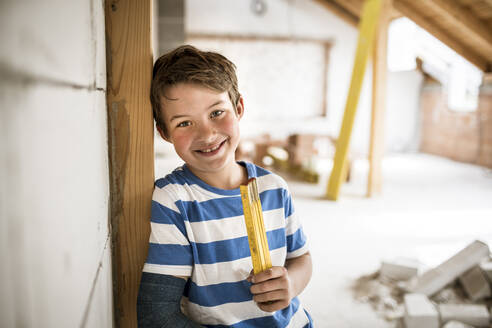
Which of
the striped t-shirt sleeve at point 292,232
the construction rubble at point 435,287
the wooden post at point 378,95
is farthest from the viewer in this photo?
the wooden post at point 378,95

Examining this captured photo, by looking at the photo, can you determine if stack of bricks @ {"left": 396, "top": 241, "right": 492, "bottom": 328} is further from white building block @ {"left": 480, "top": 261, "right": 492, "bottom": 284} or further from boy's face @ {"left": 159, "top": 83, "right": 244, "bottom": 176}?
boy's face @ {"left": 159, "top": 83, "right": 244, "bottom": 176}

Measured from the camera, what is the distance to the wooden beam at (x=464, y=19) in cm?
446

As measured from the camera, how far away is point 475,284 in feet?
6.12

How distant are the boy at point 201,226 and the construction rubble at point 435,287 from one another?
1093 mm

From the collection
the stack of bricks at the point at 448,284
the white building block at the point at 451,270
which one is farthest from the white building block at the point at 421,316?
the white building block at the point at 451,270

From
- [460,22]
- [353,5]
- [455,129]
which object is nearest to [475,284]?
[460,22]

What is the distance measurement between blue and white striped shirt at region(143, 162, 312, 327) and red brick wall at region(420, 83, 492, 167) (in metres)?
6.15

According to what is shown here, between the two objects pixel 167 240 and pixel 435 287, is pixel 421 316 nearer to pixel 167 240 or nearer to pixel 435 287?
pixel 435 287

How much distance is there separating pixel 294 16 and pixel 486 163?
4.05 metres

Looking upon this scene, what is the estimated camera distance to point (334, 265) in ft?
7.57

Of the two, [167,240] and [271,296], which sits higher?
[167,240]

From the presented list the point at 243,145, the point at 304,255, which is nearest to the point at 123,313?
the point at 304,255

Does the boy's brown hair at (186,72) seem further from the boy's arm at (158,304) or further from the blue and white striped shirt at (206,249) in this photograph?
the boy's arm at (158,304)

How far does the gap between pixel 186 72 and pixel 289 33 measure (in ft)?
20.8
